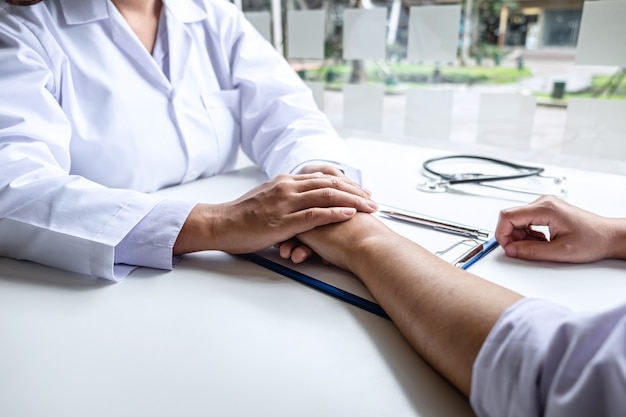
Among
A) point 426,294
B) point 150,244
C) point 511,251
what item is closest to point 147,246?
point 150,244

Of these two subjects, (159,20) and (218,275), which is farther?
(159,20)

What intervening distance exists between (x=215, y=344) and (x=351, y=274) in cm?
21

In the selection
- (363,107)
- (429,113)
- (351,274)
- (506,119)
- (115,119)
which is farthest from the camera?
(363,107)

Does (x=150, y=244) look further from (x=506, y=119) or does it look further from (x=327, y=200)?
(x=506, y=119)

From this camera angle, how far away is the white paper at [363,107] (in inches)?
55.3

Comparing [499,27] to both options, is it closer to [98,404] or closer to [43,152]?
[43,152]

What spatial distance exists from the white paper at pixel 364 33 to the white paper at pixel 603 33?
51 centimetres

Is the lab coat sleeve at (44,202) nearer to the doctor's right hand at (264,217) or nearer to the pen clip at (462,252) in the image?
the doctor's right hand at (264,217)

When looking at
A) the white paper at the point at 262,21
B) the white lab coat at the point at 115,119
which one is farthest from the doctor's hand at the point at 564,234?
the white paper at the point at 262,21

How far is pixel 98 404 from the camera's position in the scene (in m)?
0.38

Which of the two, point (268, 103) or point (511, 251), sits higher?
point (268, 103)

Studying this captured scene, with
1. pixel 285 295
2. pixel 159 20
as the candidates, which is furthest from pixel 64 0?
pixel 285 295

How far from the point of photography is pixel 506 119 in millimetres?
1183

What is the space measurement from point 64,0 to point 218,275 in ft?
1.98
